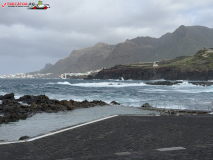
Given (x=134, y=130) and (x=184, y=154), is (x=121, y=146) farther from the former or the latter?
(x=134, y=130)

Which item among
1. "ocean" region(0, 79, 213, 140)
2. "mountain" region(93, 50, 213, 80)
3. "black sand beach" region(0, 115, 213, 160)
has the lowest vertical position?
"ocean" region(0, 79, 213, 140)

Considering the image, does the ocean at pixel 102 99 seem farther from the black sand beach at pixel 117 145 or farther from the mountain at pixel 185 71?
the mountain at pixel 185 71

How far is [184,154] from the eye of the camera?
5965 millimetres

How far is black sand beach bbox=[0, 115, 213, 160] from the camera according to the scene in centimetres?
598

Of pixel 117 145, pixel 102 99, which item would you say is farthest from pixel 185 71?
pixel 117 145

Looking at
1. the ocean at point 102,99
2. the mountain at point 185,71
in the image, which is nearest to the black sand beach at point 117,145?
the ocean at point 102,99

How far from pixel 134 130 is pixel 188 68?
163m

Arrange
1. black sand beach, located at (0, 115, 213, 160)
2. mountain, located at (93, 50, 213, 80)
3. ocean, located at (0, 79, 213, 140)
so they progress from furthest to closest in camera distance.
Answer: mountain, located at (93, 50, 213, 80), ocean, located at (0, 79, 213, 140), black sand beach, located at (0, 115, 213, 160)

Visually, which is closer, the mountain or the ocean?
the ocean

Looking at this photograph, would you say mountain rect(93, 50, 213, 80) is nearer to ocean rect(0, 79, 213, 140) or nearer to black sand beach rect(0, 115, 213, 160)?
ocean rect(0, 79, 213, 140)

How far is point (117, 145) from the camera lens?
23.6 ft

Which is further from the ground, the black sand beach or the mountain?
the mountain

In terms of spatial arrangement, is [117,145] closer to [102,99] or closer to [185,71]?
[102,99]

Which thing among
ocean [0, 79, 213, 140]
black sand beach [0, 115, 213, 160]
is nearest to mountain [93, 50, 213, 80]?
ocean [0, 79, 213, 140]
